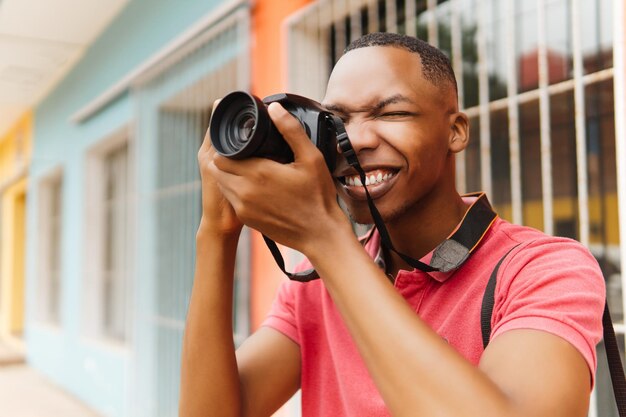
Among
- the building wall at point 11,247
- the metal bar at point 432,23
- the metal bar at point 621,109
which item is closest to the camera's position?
the metal bar at point 621,109

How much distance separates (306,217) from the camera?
0.78m

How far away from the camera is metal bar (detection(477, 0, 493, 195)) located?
1873mm

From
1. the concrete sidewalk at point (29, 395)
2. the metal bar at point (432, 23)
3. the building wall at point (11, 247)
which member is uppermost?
the metal bar at point (432, 23)

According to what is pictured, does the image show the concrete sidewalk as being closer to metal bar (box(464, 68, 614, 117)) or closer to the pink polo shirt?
metal bar (box(464, 68, 614, 117))

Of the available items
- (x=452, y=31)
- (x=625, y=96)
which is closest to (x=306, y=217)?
(x=625, y=96)

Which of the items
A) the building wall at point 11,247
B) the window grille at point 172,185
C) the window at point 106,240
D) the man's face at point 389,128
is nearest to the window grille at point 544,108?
the man's face at point 389,128

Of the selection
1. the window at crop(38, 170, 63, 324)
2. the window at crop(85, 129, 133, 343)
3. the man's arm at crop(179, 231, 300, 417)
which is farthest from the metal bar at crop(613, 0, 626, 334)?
the window at crop(38, 170, 63, 324)

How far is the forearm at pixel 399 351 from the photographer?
64cm

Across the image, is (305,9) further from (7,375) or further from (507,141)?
(7,375)

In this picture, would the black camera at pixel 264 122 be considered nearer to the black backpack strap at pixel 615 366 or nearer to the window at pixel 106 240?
the black backpack strap at pixel 615 366

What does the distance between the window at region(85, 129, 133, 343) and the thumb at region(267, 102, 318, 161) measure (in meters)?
4.49

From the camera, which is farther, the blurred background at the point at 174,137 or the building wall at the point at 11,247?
the building wall at the point at 11,247

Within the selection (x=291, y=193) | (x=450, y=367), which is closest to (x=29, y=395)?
(x=291, y=193)

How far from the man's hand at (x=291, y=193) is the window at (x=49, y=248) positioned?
6525mm
